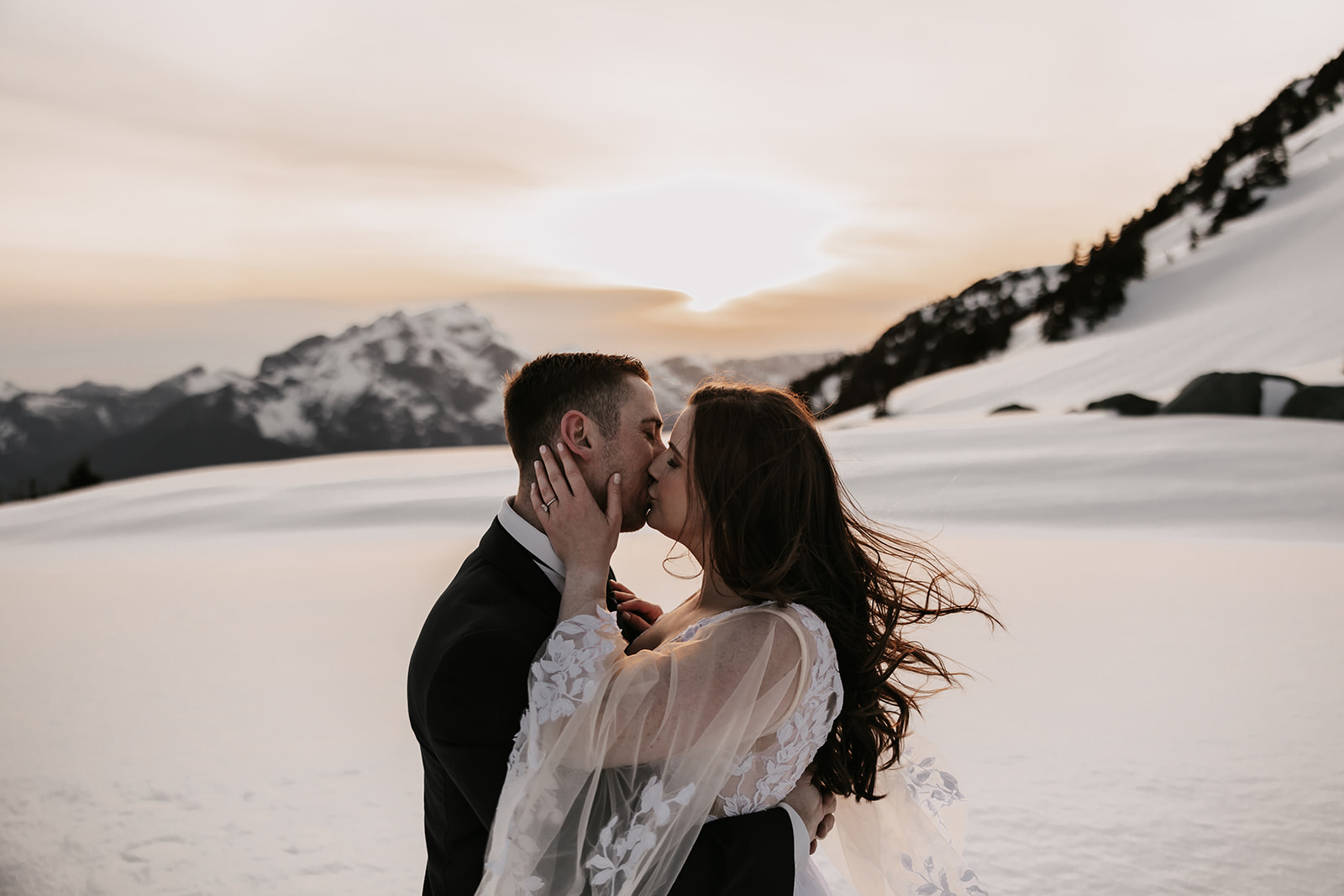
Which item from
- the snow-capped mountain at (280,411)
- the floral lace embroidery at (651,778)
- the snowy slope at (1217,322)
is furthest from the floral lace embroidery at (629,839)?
the snow-capped mountain at (280,411)

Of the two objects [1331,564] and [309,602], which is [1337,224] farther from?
[309,602]

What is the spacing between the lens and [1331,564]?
752 centimetres

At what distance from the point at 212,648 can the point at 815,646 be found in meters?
5.66

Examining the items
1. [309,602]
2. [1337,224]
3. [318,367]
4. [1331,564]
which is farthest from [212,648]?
[318,367]

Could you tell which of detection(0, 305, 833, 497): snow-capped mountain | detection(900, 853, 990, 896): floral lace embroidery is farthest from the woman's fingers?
detection(0, 305, 833, 497): snow-capped mountain

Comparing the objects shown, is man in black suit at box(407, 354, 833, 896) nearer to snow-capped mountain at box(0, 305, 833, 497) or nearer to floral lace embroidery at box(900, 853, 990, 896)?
floral lace embroidery at box(900, 853, 990, 896)

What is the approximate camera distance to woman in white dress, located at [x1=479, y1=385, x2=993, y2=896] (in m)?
1.75

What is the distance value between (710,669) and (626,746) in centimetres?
21

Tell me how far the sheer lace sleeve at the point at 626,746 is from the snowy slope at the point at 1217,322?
16189 millimetres

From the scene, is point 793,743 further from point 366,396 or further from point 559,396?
point 366,396

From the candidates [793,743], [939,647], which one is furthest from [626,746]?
[939,647]

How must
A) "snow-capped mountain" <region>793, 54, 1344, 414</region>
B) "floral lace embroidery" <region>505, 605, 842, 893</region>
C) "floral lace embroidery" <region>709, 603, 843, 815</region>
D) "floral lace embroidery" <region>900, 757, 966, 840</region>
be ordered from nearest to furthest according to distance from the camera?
"floral lace embroidery" <region>505, 605, 842, 893</region> → "floral lace embroidery" <region>709, 603, 843, 815</region> → "floral lace embroidery" <region>900, 757, 966, 840</region> → "snow-capped mountain" <region>793, 54, 1344, 414</region>

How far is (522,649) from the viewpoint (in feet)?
5.85

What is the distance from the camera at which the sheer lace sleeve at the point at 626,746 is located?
173 centimetres
